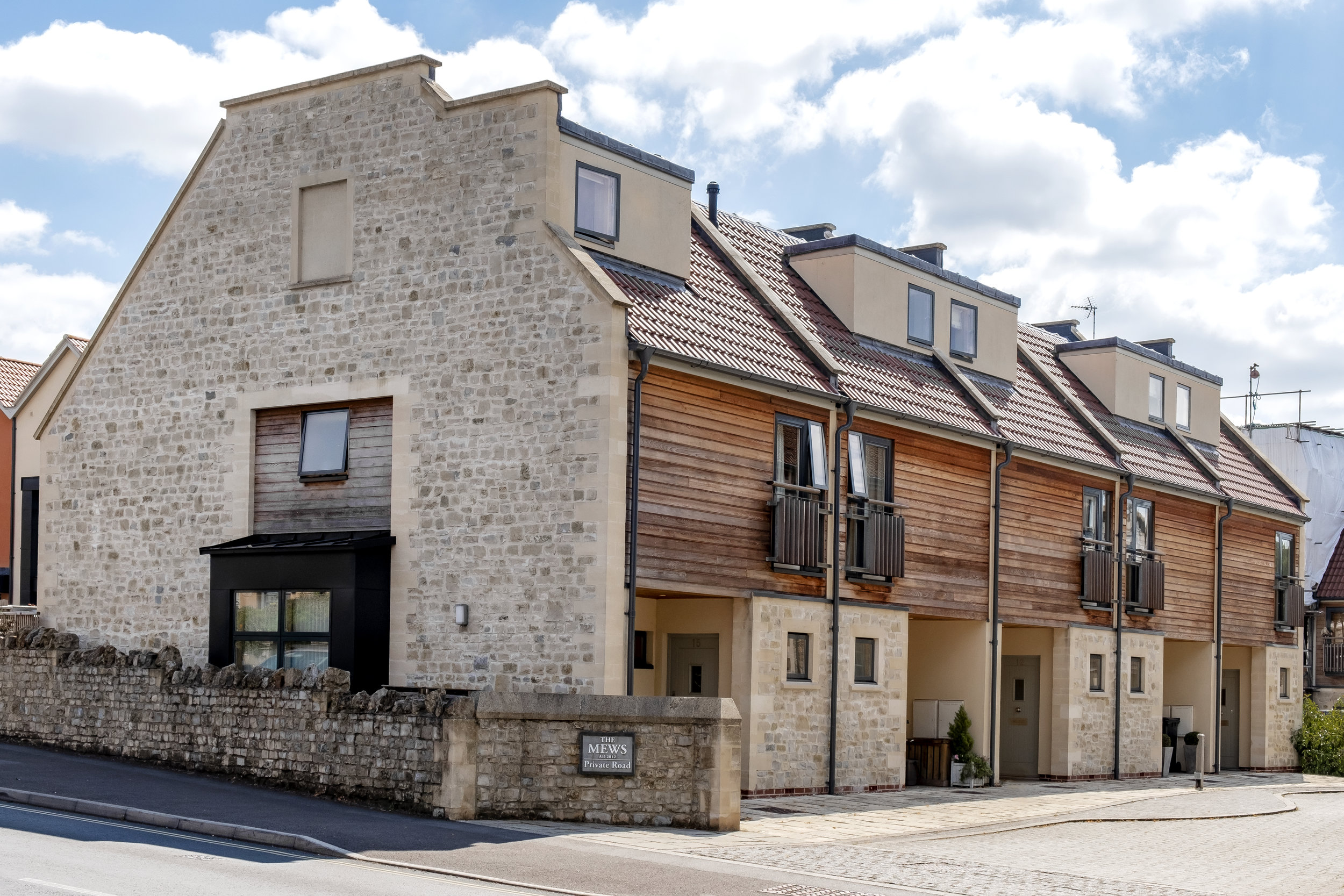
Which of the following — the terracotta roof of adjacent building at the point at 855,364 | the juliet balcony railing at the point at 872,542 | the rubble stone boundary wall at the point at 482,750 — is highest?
the terracotta roof of adjacent building at the point at 855,364

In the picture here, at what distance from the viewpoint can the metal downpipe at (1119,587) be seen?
99.7 feet

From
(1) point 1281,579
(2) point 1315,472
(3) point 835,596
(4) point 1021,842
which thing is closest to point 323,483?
(3) point 835,596

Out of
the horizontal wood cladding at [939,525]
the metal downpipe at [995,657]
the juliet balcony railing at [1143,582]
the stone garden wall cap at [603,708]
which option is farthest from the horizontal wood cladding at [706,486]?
the juliet balcony railing at [1143,582]

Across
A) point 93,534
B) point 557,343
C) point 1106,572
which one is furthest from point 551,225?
point 1106,572

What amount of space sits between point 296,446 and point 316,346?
4.89ft

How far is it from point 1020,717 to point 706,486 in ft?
37.8

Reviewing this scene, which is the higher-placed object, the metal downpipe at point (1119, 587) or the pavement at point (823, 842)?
the metal downpipe at point (1119, 587)

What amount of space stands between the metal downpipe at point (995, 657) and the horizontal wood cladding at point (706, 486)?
528 cm

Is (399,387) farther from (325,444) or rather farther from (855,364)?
(855,364)

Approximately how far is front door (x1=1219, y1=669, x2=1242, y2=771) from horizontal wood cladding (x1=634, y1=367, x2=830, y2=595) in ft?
60.2

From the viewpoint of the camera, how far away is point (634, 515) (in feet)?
65.2

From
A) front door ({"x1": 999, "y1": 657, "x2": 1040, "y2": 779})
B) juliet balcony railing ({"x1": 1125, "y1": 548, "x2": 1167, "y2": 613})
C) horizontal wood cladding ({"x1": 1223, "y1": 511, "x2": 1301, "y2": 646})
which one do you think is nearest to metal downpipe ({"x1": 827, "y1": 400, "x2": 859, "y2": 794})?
front door ({"x1": 999, "y1": 657, "x2": 1040, "y2": 779})

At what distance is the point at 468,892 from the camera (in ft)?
43.2

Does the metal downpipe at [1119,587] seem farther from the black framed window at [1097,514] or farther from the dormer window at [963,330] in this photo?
the dormer window at [963,330]
